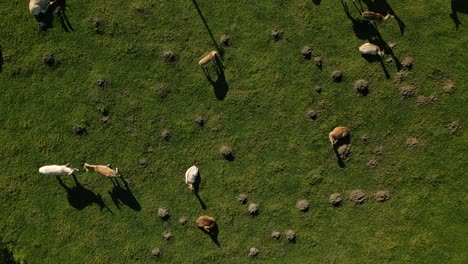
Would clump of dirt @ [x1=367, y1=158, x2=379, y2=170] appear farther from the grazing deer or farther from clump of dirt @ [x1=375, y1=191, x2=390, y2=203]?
the grazing deer

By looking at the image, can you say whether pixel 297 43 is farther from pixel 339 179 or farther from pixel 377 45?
pixel 339 179

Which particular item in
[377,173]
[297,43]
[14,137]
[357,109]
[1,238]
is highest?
[14,137]

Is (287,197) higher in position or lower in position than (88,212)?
lower

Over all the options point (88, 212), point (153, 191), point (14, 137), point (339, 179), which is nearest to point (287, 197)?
point (339, 179)

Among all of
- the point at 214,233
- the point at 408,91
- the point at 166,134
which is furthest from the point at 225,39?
the point at 214,233

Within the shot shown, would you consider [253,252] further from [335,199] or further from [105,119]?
[105,119]

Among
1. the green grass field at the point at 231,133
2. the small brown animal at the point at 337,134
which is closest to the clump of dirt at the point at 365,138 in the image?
the green grass field at the point at 231,133
